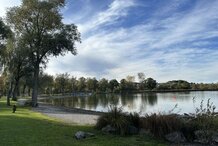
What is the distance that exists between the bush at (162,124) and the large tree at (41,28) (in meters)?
25.5

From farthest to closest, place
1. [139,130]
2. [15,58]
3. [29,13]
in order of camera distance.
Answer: [15,58]
[29,13]
[139,130]

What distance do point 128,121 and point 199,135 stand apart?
2.87m

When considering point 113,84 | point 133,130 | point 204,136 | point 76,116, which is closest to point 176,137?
point 204,136

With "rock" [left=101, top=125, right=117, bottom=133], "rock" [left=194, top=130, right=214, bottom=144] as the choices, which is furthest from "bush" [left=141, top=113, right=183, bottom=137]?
"rock" [left=101, top=125, right=117, bottom=133]

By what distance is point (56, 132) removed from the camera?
12219 mm

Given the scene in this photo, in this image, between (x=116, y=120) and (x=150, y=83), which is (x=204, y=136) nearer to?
(x=116, y=120)

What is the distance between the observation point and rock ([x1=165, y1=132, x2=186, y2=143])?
413 inches

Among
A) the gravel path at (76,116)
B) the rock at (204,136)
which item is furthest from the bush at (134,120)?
the gravel path at (76,116)

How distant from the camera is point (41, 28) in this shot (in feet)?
118

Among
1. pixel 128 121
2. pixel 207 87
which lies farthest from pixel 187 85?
pixel 128 121

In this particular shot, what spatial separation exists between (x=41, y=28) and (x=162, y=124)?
28012 millimetres

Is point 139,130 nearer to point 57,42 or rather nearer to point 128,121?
point 128,121

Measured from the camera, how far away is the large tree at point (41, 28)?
34719mm

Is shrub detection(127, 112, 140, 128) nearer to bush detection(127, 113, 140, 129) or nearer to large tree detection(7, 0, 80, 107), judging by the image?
bush detection(127, 113, 140, 129)
